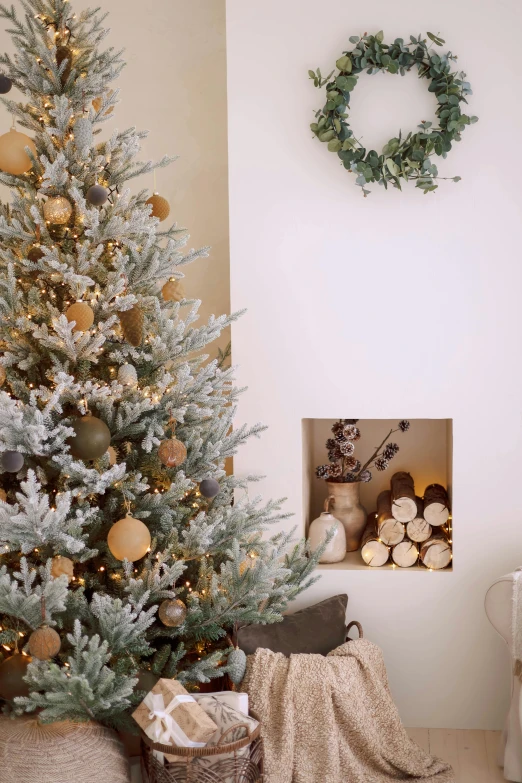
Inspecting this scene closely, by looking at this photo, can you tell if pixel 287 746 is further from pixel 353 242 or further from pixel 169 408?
pixel 353 242

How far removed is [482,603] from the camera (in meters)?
2.70

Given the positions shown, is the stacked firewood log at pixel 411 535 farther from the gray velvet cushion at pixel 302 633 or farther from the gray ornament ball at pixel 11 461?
the gray ornament ball at pixel 11 461

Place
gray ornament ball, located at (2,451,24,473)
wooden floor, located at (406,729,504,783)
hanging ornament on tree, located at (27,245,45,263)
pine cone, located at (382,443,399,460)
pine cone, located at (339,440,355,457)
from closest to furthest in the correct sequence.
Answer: gray ornament ball, located at (2,451,24,473) → hanging ornament on tree, located at (27,245,45,263) → wooden floor, located at (406,729,504,783) → pine cone, located at (339,440,355,457) → pine cone, located at (382,443,399,460)

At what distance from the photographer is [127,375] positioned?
204 cm

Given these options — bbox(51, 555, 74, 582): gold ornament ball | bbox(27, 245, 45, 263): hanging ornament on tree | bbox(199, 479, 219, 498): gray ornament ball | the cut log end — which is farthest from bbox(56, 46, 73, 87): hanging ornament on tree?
the cut log end

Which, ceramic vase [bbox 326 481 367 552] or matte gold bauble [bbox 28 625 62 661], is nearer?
matte gold bauble [bbox 28 625 62 661]

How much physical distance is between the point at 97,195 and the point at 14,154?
0.81 feet

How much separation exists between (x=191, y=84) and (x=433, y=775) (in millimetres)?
2668

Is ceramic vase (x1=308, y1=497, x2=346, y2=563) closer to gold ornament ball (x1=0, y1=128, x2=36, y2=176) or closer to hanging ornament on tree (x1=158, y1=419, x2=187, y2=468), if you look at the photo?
hanging ornament on tree (x1=158, y1=419, x2=187, y2=468)

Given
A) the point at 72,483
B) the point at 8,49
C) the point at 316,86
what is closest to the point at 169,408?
the point at 72,483

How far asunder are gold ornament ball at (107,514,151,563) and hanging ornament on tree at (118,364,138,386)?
14.0 inches

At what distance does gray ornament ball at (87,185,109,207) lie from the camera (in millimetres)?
1996

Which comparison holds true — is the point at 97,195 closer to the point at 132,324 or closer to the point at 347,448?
the point at 132,324

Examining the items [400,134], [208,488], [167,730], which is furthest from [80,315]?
[400,134]
